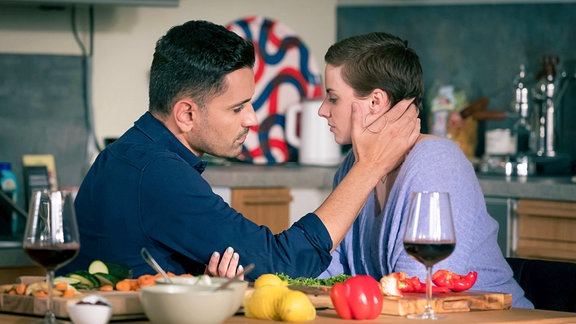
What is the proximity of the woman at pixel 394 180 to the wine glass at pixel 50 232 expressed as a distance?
37.1 inches

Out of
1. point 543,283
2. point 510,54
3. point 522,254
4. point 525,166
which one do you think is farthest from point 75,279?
point 510,54

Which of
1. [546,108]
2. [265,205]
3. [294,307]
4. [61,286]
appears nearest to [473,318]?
[294,307]

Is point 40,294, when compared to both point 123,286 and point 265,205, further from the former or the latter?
point 265,205

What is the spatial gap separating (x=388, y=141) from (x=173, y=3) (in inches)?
77.3

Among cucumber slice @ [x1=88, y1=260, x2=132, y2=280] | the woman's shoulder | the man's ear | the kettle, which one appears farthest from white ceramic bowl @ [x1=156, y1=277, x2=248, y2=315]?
the kettle

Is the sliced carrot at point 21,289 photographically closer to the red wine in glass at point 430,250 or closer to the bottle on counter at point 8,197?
the red wine in glass at point 430,250


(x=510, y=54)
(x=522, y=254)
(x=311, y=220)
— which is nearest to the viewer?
(x=311, y=220)

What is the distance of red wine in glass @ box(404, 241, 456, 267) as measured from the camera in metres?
1.90

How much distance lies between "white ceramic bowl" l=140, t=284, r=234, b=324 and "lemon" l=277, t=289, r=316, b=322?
154mm

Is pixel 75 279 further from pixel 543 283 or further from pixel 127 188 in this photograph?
pixel 543 283

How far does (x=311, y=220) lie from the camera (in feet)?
7.37

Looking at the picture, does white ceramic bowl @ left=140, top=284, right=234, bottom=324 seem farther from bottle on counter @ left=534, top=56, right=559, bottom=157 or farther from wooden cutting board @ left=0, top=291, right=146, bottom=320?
bottle on counter @ left=534, top=56, right=559, bottom=157

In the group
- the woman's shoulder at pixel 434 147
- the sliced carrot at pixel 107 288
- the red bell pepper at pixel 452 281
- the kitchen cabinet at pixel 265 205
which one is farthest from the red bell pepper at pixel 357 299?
the kitchen cabinet at pixel 265 205

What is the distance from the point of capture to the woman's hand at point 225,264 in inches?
85.0
